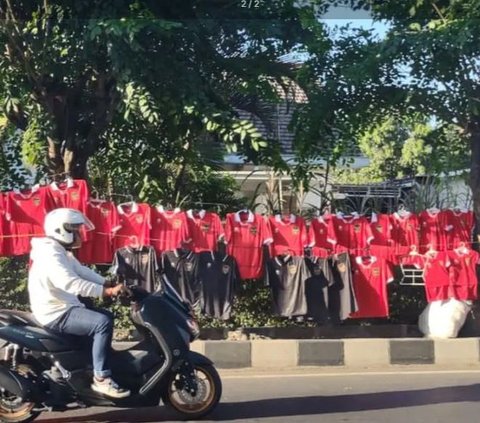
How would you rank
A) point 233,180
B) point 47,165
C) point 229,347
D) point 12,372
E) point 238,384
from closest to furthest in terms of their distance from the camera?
point 12,372 → point 238,384 → point 229,347 → point 47,165 → point 233,180

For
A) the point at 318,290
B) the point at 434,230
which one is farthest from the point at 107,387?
the point at 434,230

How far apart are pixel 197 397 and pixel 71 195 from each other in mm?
3456

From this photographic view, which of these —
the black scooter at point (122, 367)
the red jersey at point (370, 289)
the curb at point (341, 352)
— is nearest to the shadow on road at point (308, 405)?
the black scooter at point (122, 367)

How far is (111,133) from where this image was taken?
1038cm

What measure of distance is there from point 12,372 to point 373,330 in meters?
4.74

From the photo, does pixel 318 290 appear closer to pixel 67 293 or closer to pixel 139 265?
pixel 139 265

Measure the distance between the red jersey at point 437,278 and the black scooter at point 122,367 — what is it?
3703 mm

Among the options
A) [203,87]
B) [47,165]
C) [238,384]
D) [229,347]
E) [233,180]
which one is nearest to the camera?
[238,384]

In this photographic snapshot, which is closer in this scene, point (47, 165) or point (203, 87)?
point (203, 87)

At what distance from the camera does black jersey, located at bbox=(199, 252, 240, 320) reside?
8.35 metres

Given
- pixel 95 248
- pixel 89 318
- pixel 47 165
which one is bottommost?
pixel 89 318

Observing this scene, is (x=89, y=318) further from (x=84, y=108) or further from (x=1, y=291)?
(x=84, y=108)

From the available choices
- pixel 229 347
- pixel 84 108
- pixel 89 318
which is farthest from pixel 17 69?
pixel 89 318

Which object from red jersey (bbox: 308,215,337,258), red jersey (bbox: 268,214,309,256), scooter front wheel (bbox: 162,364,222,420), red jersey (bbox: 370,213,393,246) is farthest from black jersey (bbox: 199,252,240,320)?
scooter front wheel (bbox: 162,364,222,420)
